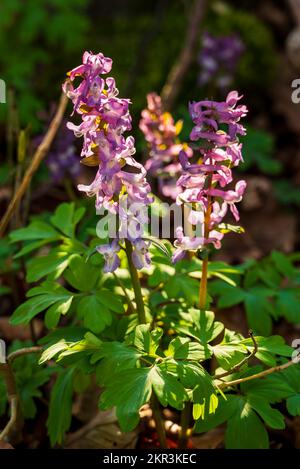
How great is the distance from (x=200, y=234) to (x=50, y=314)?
65 cm

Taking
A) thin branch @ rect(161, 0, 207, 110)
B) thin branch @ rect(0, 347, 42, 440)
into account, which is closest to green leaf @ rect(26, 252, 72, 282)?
thin branch @ rect(0, 347, 42, 440)

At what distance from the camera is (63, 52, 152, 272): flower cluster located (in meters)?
1.93

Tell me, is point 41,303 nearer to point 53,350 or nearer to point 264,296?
point 53,350

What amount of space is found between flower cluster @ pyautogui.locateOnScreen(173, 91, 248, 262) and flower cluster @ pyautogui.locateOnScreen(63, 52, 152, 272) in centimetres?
20

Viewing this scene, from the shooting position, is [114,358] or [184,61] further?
[184,61]

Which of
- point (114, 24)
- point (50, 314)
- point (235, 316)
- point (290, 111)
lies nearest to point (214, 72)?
point (290, 111)

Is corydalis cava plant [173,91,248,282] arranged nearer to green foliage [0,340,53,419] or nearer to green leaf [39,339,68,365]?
green leaf [39,339,68,365]

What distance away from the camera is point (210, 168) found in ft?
6.93

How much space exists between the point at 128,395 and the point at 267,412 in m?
0.51

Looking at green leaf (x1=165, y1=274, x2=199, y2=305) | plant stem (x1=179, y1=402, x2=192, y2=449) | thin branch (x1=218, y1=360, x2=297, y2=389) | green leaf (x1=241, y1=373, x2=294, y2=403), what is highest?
green leaf (x1=165, y1=274, x2=199, y2=305)

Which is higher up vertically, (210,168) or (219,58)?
(219,58)

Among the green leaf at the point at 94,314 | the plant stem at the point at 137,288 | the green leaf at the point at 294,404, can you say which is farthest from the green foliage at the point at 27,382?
the green leaf at the point at 294,404

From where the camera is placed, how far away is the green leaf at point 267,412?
6.54ft

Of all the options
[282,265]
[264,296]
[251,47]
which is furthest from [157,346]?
[251,47]
